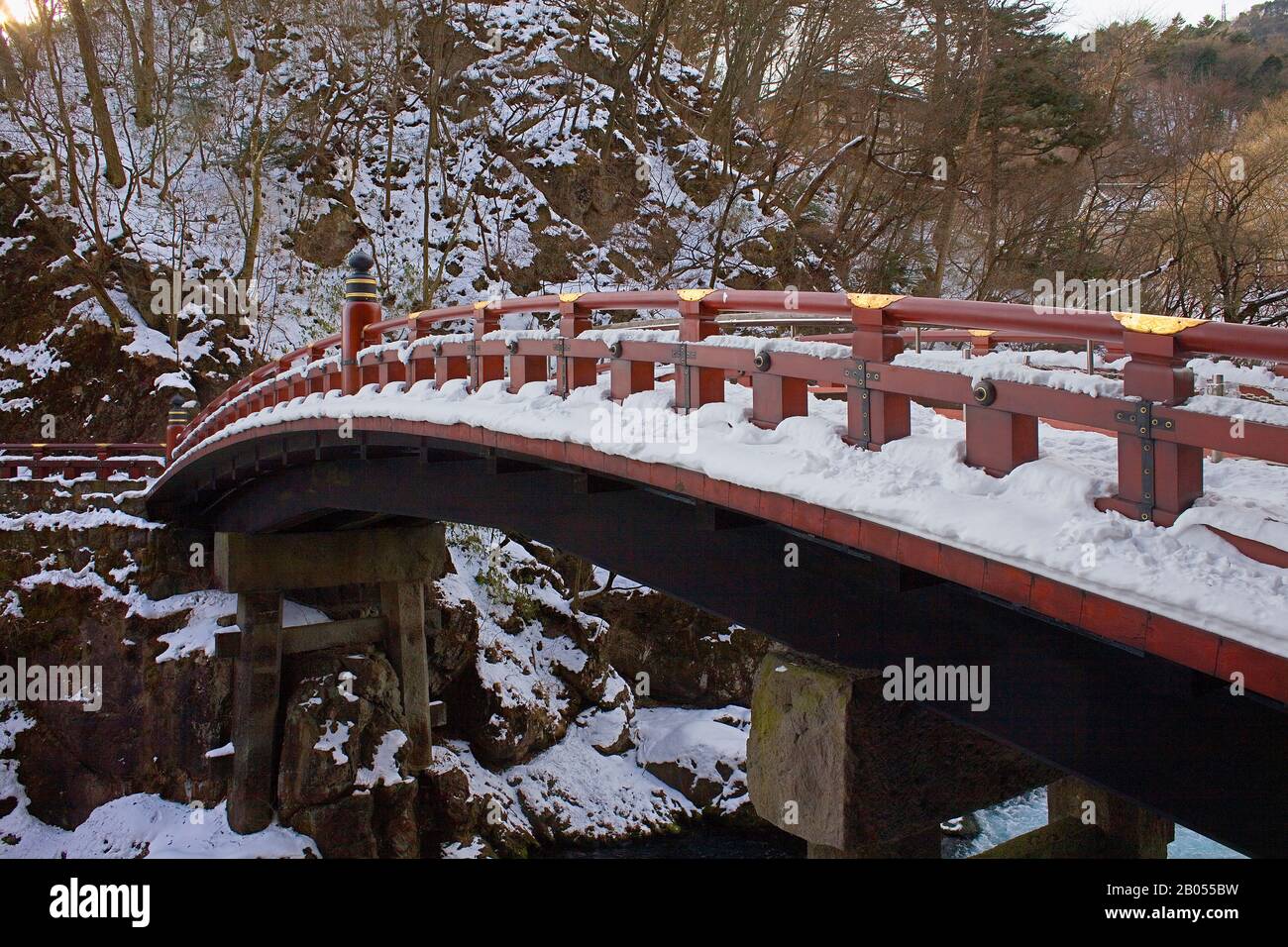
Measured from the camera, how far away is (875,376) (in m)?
4.44

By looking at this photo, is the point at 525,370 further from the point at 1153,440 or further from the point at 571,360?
the point at 1153,440

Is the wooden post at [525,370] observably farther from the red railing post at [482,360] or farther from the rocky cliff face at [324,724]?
the rocky cliff face at [324,724]

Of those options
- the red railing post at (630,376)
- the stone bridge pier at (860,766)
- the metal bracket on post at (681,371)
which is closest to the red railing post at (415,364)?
the red railing post at (630,376)

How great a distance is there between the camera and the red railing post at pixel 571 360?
22.4ft

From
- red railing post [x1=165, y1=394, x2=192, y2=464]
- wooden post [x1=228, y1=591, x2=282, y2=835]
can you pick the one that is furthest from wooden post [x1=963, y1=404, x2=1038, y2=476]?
red railing post [x1=165, y1=394, x2=192, y2=464]

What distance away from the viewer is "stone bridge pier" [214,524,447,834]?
14.6 meters

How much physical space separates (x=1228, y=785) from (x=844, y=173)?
26.6 metres

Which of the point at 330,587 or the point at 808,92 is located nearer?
the point at 330,587

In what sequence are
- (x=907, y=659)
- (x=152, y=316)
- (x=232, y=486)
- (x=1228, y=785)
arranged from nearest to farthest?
(x=1228, y=785) < (x=907, y=659) < (x=232, y=486) < (x=152, y=316)

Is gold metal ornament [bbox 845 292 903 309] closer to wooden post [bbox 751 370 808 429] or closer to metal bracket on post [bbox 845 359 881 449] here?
metal bracket on post [bbox 845 359 881 449]

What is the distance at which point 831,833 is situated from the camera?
4832 mm

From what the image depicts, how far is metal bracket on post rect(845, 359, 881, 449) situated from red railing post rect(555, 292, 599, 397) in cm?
265
